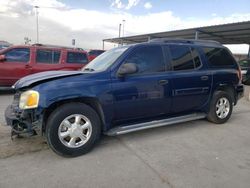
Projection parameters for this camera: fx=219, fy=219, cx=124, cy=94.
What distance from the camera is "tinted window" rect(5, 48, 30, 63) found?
8109mm

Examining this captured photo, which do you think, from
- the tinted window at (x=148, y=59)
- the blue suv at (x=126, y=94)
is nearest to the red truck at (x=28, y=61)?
the blue suv at (x=126, y=94)

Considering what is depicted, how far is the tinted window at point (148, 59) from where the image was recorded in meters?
3.95

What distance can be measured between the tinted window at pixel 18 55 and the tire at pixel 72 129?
5976 mm

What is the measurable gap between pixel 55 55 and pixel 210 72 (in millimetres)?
6281

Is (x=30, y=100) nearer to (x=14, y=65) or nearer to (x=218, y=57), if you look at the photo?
(x=218, y=57)

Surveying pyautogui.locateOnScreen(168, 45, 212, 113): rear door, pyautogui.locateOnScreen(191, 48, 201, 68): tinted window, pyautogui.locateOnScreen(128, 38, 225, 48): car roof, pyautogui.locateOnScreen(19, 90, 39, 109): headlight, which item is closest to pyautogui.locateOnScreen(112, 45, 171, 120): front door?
pyautogui.locateOnScreen(128, 38, 225, 48): car roof

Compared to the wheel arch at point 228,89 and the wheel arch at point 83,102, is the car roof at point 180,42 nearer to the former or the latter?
the wheel arch at point 228,89

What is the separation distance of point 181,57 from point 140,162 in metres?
2.33

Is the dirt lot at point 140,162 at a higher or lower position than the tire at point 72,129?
lower

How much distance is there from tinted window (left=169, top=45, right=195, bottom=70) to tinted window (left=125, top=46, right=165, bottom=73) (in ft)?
0.99

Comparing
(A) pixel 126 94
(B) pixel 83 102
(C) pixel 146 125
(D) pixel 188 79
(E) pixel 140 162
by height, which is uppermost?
(D) pixel 188 79

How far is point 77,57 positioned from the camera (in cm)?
936

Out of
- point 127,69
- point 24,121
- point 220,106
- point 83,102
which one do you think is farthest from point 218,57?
point 24,121

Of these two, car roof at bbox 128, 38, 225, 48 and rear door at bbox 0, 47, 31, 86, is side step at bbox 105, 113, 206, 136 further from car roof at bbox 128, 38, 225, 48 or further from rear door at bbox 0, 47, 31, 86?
rear door at bbox 0, 47, 31, 86
